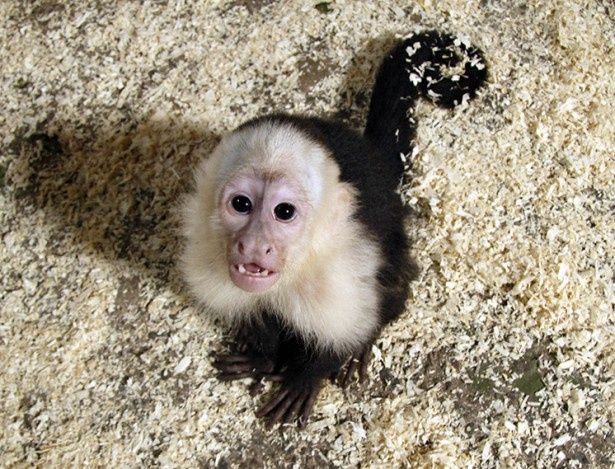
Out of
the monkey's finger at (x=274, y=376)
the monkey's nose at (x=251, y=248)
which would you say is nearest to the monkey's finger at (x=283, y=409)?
the monkey's finger at (x=274, y=376)

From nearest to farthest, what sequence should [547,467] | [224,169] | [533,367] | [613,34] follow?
[224,169]
[547,467]
[533,367]
[613,34]

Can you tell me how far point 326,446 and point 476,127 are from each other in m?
1.45

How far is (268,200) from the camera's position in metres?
1.99

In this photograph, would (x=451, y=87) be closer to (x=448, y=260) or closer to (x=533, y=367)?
(x=448, y=260)

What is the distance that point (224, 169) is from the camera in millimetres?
2113

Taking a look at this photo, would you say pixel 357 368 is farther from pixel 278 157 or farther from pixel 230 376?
pixel 278 157

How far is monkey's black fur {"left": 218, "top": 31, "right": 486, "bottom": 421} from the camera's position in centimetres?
222

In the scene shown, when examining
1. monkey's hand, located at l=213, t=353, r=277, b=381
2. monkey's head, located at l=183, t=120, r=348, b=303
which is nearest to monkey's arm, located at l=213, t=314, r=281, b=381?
monkey's hand, located at l=213, t=353, r=277, b=381

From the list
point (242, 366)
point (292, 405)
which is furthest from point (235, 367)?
point (292, 405)

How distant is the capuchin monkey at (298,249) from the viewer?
2014mm

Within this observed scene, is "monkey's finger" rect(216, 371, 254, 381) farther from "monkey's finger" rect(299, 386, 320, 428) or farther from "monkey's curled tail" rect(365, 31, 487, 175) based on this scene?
"monkey's curled tail" rect(365, 31, 487, 175)

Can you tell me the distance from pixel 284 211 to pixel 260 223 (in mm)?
87

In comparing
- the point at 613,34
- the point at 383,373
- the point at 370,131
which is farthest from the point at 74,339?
the point at 613,34

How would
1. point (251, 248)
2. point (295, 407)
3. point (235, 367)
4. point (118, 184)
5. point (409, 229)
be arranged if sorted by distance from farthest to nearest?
1. point (118, 184)
2. point (409, 229)
3. point (235, 367)
4. point (295, 407)
5. point (251, 248)
